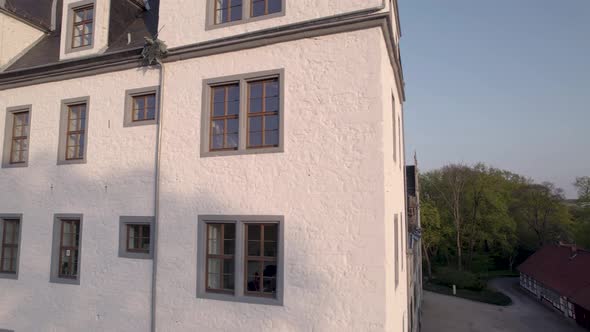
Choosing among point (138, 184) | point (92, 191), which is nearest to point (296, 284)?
point (138, 184)

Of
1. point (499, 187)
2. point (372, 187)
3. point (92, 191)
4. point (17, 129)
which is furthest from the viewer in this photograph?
point (499, 187)

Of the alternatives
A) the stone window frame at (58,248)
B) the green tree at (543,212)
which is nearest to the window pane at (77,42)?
the stone window frame at (58,248)

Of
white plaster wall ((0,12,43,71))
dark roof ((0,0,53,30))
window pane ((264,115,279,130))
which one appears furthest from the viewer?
dark roof ((0,0,53,30))

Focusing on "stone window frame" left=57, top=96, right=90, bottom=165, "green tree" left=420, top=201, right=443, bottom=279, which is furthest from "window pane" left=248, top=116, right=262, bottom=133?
"green tree" left=420, top=201, right=443, bottom=279

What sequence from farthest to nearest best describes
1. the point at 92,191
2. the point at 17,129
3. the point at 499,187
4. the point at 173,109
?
1. the point at 499,187
2. the point at 17,129
3. the point at 92,191
4. the point at 173,109

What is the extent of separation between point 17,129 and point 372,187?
10.8 m

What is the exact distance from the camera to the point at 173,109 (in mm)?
8898

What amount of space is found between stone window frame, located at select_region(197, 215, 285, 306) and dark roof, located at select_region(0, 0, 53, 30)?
10.0 m

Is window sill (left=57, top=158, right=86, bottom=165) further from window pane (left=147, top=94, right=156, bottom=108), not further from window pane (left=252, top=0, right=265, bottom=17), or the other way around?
window pane (left=252, top=0, right=265, bottom=17)

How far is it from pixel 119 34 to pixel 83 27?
105 centimetres

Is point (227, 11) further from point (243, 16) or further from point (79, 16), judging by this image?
point (79, 16)

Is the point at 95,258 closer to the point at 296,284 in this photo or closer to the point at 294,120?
the point at 296,284

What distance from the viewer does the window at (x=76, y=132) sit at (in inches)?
400

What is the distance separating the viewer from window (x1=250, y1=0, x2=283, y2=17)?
27.7 ft
